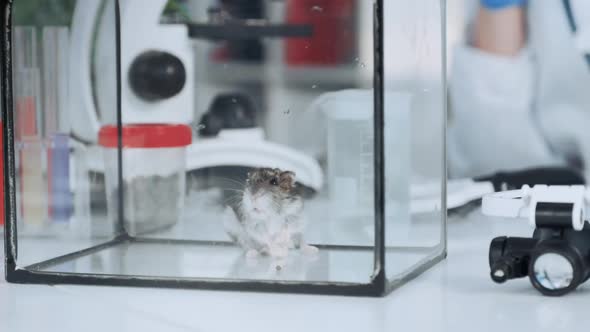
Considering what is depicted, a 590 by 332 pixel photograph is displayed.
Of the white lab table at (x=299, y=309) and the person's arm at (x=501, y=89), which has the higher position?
the person's arm at (x=501, y=89)

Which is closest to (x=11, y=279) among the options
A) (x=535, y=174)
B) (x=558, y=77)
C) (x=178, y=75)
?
(x=178, y=75)

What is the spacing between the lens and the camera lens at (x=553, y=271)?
0.76 m

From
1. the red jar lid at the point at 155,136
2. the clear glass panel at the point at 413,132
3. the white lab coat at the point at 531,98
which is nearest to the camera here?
the clear glass panel at the point at 413,132

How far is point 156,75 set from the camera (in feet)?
3.74

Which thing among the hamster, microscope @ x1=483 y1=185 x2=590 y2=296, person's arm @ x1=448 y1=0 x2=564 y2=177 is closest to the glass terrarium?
the hamster

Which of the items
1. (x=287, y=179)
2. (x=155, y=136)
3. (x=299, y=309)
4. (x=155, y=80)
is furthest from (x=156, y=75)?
(x=299, y=309)

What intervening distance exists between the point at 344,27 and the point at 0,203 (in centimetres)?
49

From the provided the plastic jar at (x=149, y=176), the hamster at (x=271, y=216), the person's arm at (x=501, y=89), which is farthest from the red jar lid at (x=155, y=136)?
the person's arm at (x=501, y=89)

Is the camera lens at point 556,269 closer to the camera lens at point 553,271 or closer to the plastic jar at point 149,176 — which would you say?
the camera lens at point 553,271

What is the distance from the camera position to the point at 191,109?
1.11 meters

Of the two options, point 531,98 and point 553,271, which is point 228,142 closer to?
point 553,271

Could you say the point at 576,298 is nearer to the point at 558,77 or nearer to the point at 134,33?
the point at 134,33

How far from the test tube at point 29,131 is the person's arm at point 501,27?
0.83 m

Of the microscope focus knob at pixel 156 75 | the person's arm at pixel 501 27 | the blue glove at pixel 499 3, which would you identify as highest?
the blue glove at pixel 499 3
